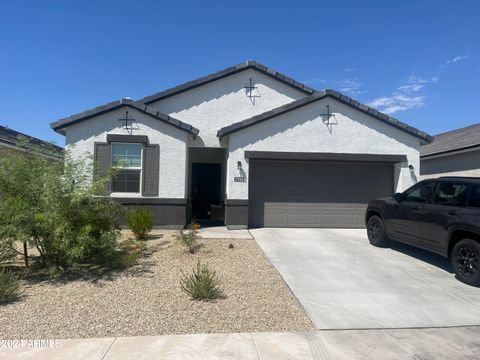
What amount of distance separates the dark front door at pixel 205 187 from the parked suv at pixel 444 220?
785 cm

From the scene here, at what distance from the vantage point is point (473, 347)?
420 centimetres

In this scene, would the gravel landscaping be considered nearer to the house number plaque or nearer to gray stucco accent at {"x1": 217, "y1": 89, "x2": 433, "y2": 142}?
the house number plaque

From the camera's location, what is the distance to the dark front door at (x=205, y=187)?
15.2 metres

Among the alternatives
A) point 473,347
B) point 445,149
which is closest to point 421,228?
point 473,347

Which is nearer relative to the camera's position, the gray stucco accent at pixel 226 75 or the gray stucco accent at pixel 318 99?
the gray stucco accent at pixel 318 99

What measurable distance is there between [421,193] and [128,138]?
8.68 meters

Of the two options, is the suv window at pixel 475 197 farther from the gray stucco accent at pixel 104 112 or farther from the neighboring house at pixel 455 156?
the neighboring house at pixel 455 156

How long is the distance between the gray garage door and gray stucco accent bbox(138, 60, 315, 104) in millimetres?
3996

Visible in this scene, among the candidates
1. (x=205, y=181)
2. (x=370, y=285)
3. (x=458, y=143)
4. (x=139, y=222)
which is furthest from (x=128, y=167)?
(x=458, y=143)

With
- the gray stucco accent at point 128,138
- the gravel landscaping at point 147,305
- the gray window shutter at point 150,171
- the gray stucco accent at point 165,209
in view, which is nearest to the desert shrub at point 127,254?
the gravel landscaping at point 147,305

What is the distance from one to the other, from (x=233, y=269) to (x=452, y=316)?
3.83 meters

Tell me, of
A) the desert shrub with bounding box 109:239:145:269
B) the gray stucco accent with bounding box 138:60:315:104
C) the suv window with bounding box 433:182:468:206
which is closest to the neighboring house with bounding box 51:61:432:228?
the gray stucco accent with bounding box 138:60:315:104

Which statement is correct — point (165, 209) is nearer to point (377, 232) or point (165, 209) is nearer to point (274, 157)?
point (274, 157)

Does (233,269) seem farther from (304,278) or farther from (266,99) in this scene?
(266,99)
